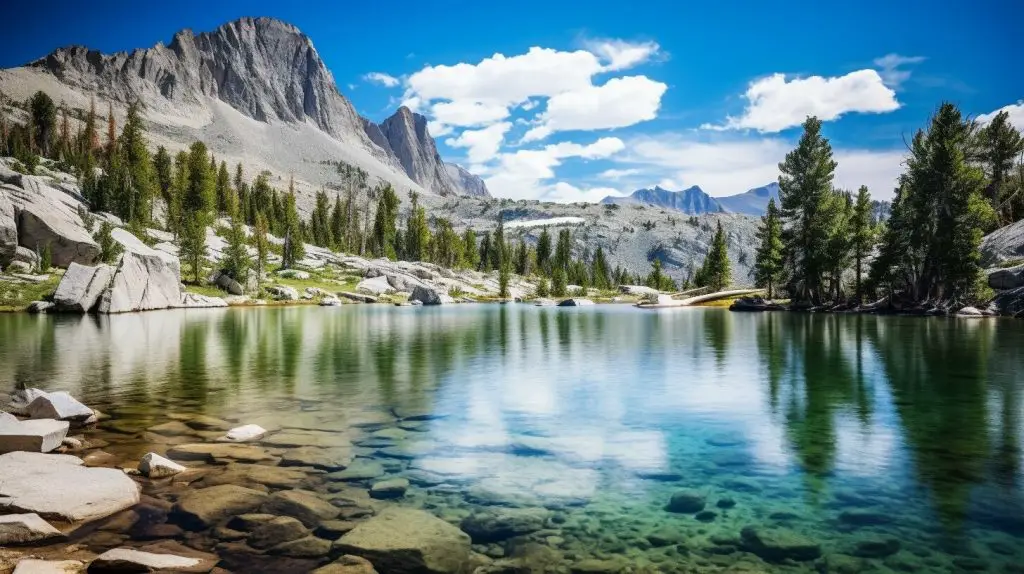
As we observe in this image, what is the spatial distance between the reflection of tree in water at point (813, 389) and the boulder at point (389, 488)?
323 inches

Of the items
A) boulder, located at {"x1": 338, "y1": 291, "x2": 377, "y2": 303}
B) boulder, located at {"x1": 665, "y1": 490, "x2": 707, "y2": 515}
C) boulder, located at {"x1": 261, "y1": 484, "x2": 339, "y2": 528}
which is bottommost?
boulder, located at {"x1": 665, "y1": 490, "x2": 707, "y2": 515}

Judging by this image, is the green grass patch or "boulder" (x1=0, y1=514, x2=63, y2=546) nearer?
"boulder" (x1=0, y1=514, x2=63, y2=546)

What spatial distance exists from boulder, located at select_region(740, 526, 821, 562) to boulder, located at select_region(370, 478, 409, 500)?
6.29 meters

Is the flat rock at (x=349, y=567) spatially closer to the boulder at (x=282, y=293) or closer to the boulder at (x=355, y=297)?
the boulder at (x=282, y=293)

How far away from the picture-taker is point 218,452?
43.7ft

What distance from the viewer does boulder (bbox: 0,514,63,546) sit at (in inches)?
322

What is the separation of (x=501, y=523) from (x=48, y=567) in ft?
20.7

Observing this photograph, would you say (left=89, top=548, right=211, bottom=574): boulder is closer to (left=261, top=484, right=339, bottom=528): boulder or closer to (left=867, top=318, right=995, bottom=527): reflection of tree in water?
(left=261, top=484, right=339, bottom=528): boulder

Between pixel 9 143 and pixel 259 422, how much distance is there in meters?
183

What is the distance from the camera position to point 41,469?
10.6 meters

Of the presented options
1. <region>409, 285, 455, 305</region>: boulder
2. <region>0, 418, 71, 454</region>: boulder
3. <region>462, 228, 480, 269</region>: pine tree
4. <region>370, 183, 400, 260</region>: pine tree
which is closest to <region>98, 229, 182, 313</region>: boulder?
<region>409, 285, 455, 305</region>: boulder

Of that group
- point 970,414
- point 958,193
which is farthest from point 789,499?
point 958,193

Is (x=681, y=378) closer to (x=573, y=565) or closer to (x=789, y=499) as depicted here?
(x=789, y=499)

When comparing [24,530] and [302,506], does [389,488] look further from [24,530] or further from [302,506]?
[24,530]
